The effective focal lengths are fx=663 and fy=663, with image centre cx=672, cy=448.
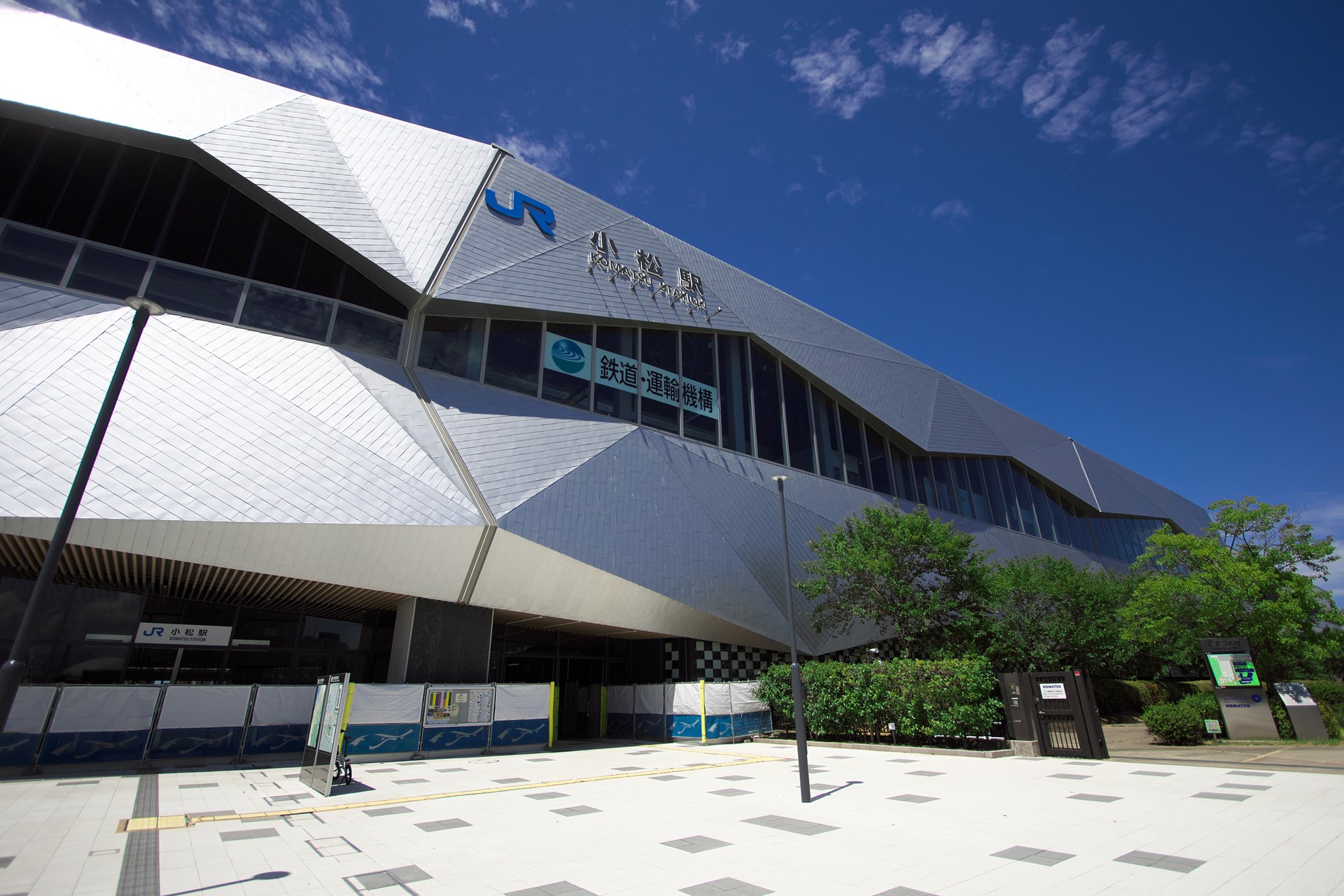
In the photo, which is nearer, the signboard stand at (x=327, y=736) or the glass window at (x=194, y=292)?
the signboard stand at (x=327, y=736)

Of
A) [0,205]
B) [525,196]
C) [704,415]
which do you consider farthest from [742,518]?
[0,205]

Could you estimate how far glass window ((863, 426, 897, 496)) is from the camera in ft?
95.6

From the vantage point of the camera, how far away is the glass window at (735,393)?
913 inches

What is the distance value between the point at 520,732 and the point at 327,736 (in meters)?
7.00

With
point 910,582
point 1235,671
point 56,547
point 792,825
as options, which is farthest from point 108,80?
point 1235,671

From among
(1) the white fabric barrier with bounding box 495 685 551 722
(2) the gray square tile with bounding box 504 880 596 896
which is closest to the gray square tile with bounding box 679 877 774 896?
(2) the gray square tile with bounding box 504 880 596 896

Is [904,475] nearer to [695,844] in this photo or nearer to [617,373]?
[617,373]

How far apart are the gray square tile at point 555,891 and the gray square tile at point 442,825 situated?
2.70 meters

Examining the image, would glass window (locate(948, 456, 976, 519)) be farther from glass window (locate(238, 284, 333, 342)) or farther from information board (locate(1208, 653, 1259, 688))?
glass window (locate(238, 284, 333, 342))

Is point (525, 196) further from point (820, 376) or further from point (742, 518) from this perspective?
point (820, 376)

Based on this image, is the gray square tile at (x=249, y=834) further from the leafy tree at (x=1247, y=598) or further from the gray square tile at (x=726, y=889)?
the leafy tree at (x=1247, y=598)

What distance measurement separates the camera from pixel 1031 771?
1203 cm

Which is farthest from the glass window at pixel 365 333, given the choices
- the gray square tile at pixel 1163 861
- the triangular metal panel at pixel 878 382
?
the gray square tile at pixel 1163 861

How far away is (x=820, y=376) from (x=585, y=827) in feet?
70.2
